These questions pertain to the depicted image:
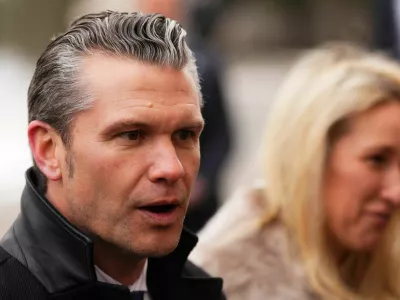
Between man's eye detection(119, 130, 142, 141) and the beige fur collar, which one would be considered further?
the beige fur collar

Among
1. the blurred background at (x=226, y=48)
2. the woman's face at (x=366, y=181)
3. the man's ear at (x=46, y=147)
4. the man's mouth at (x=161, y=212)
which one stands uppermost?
the man's ear at (x=46, y=147)

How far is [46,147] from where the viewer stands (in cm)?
297

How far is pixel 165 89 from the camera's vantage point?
2939 millimetres

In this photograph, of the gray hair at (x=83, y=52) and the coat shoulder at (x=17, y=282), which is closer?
the coat shoulder at (x=17, y=282)

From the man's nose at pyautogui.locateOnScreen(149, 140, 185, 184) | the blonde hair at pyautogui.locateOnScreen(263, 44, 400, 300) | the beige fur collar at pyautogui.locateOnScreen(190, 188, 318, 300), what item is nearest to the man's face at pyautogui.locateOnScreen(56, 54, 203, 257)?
the man's nose at pyautogui.locateOnScreen(149, 140, 185, 184)

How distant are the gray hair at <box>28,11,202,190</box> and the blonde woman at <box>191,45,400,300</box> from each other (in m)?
1.48

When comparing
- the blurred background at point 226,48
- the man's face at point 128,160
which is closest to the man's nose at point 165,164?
the man's face at point 128,160

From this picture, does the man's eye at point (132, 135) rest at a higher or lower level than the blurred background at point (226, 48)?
higher

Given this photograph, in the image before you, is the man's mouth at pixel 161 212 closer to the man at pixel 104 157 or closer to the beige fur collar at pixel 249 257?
the man at pixel 104 157

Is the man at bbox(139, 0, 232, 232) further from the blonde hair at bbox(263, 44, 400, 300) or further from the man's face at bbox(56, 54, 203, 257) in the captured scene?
the man's face at bbox(56, 54, 203, 257)

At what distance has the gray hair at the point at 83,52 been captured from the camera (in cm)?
293

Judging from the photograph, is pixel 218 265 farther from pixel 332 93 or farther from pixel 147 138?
pixel 147 138

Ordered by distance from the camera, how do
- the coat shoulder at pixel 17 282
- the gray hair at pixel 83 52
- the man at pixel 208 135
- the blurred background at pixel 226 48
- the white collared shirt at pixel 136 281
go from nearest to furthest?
1. the coat shoulder at pixel 17 282
2. the gray hair at pixel 83 52
3. the white collared shirt at pixel 136 281
4. the man at pixel 208 135
5. the blurred background at pixel 226 48

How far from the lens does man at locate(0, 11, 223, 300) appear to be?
288 centimetres
